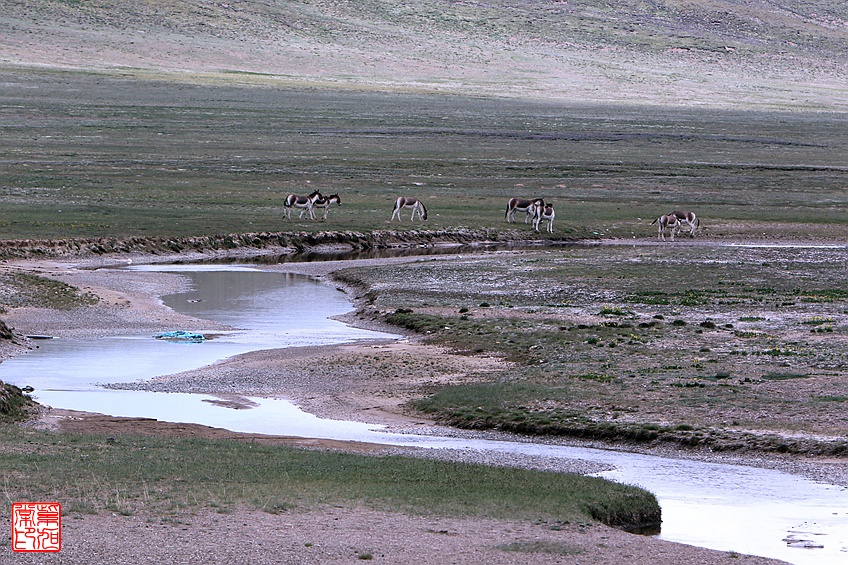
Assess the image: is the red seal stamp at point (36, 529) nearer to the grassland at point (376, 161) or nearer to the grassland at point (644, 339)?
the grassland at point (644, 339)

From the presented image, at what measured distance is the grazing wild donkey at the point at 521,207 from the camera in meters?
46.6

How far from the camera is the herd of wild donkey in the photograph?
45625mm

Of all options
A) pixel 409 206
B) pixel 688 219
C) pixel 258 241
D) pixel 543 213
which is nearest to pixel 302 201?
pixel 258 241

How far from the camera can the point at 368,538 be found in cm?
1247

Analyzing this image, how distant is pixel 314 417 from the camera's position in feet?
68.1

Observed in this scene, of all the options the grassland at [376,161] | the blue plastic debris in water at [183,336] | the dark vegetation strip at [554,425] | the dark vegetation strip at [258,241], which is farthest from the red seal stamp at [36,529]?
the grassland at [376,161]

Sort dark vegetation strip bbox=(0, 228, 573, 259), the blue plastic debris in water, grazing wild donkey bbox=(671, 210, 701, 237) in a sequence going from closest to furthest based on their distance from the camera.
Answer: the blue plastic debris in water → dark vegetation strip bbox=(0, 228, 573, 259) → grazing wild donkey bbox=(671, 210, 701, 237)

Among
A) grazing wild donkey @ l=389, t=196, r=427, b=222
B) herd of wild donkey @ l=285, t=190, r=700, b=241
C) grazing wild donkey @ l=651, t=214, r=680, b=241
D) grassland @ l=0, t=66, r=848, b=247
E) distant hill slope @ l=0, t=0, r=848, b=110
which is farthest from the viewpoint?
distant hill slope @ l=0, t=0, r=848, b=110

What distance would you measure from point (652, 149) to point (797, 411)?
197 feet

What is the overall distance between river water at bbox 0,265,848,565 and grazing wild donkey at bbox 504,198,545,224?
12819mm

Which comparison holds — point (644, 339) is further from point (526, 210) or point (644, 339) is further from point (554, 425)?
point (526, 210)

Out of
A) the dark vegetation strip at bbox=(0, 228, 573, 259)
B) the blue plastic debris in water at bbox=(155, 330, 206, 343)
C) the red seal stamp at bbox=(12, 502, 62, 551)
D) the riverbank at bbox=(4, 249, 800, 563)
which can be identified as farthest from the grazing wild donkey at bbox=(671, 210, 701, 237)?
the red seal stamp at bbox=(12, 502, 62, 551)

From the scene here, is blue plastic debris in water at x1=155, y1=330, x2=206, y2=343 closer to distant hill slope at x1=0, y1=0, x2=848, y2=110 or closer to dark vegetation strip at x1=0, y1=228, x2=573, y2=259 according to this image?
dark vegetation strip at x1=0, y1=228, x2=573, y2=259

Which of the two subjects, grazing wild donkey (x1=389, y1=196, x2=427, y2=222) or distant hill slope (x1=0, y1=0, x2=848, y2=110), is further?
distant hill slope (x1=0, y1=0, x2=848, y2=110)
